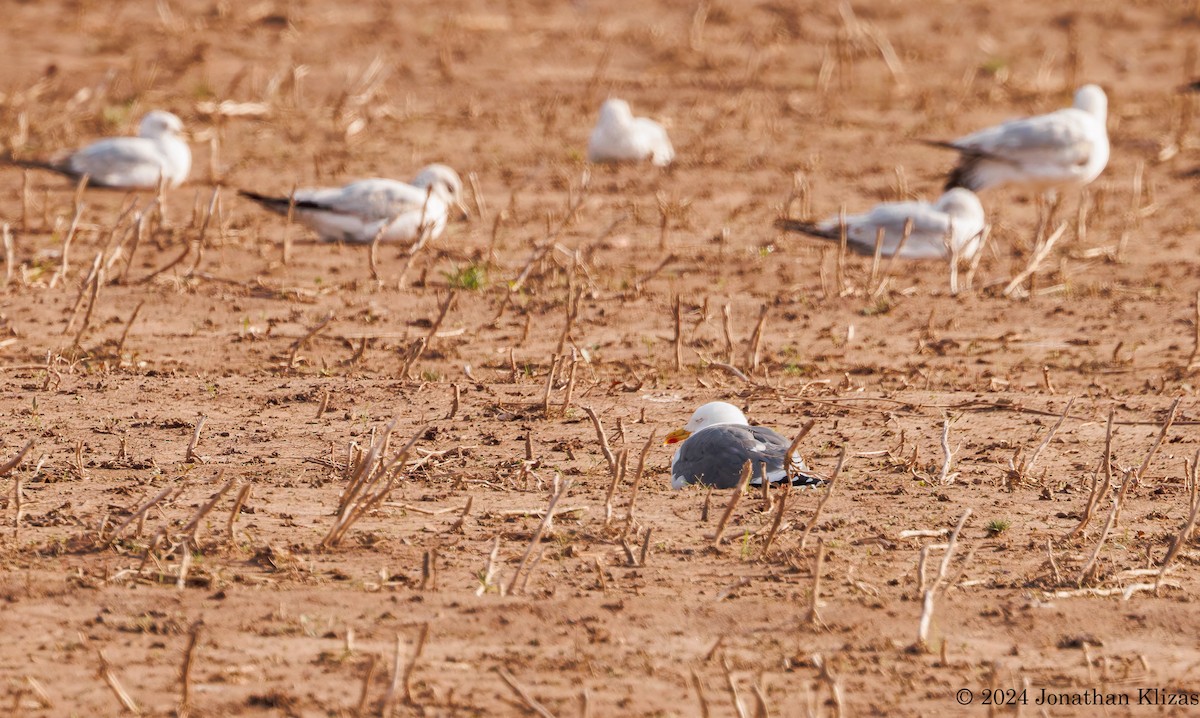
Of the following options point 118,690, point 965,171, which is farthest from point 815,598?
point 965,171

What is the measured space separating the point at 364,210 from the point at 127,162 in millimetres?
2319

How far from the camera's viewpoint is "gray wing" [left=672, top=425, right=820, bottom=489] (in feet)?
18.4

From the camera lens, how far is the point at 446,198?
10.3m

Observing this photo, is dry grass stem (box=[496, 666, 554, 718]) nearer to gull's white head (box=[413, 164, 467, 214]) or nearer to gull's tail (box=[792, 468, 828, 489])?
gull's tail (box=[792, 468, 828, 489])

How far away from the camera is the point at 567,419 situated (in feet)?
21.1

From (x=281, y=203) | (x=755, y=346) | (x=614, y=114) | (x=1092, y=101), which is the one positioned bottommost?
(x=755, y=346)

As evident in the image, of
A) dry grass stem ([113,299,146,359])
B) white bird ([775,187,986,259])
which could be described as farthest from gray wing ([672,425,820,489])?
white bird ([775,187,986,259])

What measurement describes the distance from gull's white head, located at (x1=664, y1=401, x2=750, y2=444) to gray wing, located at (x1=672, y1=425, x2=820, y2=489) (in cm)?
24

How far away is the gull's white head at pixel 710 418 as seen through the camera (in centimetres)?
604

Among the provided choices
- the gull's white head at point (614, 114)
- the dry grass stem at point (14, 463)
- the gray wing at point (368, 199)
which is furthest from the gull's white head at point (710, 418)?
the gull's white head at point (614, 114)

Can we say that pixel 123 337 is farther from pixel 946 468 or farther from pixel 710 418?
pixel 946 468

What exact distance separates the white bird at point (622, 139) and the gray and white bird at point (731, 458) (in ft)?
21.2

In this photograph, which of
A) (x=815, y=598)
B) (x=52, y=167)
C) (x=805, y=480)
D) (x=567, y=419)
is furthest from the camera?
(x=52, y=167)

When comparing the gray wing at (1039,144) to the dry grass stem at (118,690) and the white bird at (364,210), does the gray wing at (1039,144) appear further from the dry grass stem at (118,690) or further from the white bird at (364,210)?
the dry grass stem at (118,690)
